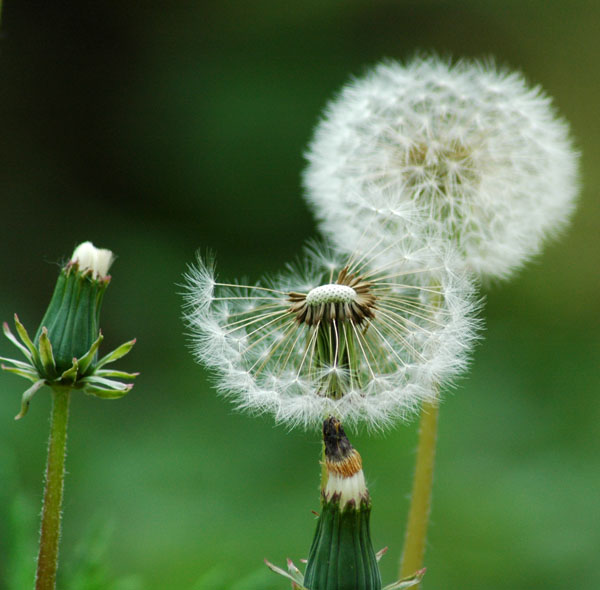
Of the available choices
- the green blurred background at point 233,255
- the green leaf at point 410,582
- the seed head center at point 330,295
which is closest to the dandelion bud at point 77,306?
the seed head center at point 330,295

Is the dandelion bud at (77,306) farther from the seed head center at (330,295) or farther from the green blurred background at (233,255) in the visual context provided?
the green blurred background at (233,255)

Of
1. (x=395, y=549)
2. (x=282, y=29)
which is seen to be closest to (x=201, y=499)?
(x=395, y=549)

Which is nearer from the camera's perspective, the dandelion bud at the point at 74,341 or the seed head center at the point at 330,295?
the dandelion bud at the point at 74,341

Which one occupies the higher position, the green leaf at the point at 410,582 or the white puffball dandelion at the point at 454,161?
Answer: the white puffball dandelion at the point at 454,161

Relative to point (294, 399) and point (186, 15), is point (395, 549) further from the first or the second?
point (186, 15)

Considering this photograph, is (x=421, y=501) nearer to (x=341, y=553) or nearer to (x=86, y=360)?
(x=341, y=553)

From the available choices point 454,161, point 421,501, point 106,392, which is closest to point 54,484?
point 106,392
